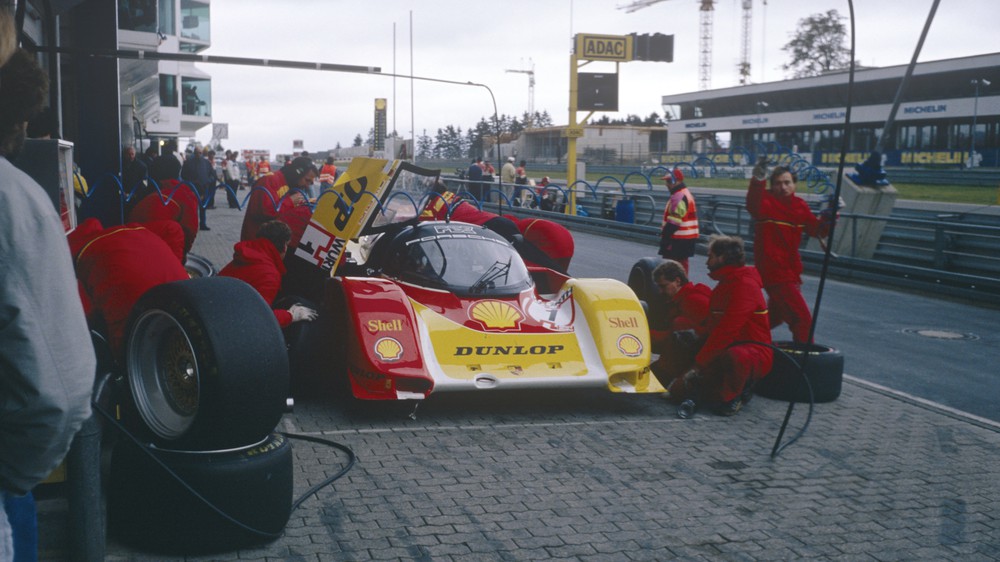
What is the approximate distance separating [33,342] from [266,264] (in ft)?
17.1

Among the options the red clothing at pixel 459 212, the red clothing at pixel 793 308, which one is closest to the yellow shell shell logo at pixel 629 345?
the red clothing at pixel 793 308

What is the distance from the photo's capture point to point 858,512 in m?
5.00

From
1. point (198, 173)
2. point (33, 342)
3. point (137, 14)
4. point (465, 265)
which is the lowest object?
point (465, 265)

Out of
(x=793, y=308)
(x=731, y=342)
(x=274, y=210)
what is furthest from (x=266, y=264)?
(x=793, y=308)

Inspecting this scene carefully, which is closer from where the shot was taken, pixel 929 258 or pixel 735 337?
pixel 735 337

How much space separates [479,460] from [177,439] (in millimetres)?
2004

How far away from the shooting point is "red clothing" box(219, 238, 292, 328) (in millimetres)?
6957

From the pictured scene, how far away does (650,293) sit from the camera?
9125 mm

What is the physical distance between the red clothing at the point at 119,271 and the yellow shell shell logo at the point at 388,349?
142 centimetres

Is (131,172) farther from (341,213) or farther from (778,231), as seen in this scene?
(778,231)

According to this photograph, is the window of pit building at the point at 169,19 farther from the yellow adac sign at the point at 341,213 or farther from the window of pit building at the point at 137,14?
the yellow adac sign at the point at 341,213

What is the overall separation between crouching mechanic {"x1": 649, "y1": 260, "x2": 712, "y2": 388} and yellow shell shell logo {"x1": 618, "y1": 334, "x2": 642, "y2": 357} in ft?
1.84

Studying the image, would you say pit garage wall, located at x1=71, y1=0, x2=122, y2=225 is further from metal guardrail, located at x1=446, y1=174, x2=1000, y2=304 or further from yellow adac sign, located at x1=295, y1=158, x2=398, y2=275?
metal guardrail, located at x1=446, y1=174, x2=1000, y2=304

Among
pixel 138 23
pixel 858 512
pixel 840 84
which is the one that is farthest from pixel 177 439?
pixel 840 84
